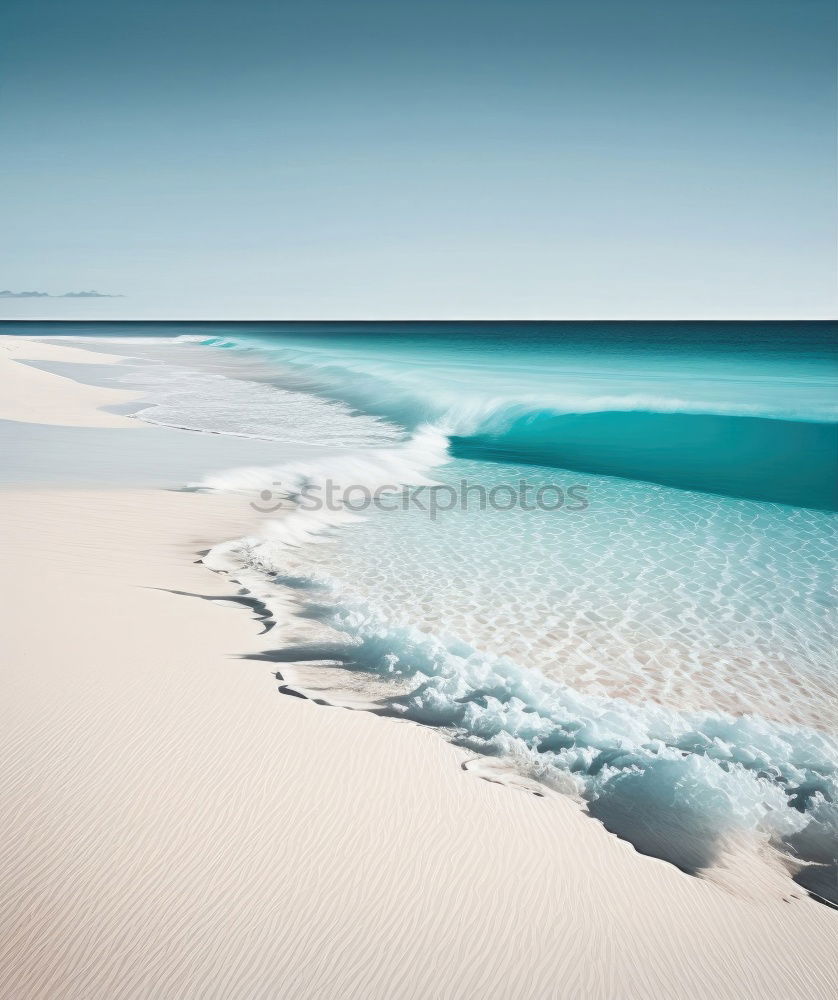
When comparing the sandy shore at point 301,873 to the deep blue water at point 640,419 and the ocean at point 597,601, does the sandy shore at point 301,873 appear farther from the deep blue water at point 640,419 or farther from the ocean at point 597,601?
the deep blue water at point 640,419

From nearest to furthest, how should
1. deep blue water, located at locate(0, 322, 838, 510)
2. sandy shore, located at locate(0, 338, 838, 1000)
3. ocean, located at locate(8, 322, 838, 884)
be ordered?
1. sandy shore, located at locate(0, 338, 838, 1000)
2. ocean, located at locate(8, 322, 838, 884)
3. deep blue water, located at locate(0, 322, 838, 510)

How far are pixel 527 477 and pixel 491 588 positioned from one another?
5.21 m

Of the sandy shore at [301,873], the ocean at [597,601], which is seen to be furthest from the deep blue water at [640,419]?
the sandy shore at [301,873]

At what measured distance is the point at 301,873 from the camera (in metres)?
2.43

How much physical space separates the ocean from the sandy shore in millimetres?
328

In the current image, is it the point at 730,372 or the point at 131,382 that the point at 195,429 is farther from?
the point at 730,372

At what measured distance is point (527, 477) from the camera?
1035 cm

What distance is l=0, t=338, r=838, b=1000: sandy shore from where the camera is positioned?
83.7 inches

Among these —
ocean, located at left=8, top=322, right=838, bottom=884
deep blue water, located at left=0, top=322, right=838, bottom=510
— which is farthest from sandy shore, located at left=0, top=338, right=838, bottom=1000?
deep blue water, located at left=0, top=322, right=838, bottom=510

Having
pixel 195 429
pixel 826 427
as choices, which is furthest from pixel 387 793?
pixel 826 427

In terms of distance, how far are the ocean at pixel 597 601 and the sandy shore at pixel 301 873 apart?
328 mm

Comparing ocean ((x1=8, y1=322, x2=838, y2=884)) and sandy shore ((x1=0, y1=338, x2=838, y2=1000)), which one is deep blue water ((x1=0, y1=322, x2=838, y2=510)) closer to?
ocean ((x1=8, y1=322, x2=838, y2=884))

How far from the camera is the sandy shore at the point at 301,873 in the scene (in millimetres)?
2125

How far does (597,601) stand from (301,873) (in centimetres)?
328
